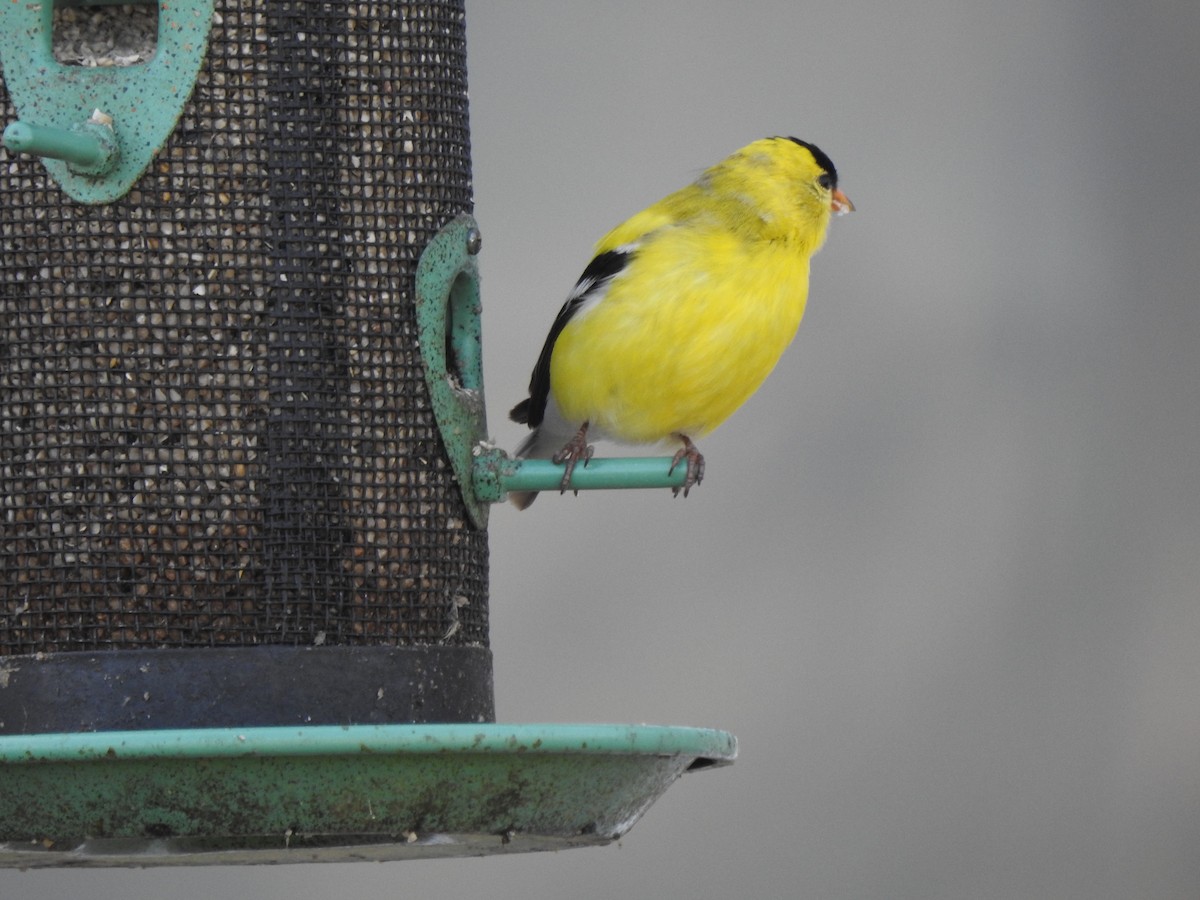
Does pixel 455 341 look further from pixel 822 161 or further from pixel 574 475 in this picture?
pixel 822 161

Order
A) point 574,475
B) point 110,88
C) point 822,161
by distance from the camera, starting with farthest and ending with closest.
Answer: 1. point 822,161
2. point 574,475
3. point 110,88

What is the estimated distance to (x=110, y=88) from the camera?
4414mm

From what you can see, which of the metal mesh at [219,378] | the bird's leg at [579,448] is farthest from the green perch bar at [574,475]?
the bird's leg at [579,448]

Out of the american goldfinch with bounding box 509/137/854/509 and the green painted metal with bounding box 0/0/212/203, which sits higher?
the green painted metal with bounding box 0/0/212/203

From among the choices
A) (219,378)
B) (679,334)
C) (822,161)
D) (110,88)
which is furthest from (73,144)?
(822,161)

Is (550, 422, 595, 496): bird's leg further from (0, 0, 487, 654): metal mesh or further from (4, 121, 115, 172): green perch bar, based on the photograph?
(4, 121, 115, 172): green perch bar

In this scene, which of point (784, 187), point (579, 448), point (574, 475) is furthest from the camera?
point (784, 187)

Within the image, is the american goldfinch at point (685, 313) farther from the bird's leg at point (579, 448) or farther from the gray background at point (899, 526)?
the gray background at point (899, 526)

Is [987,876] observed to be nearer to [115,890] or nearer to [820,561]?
[820,561]

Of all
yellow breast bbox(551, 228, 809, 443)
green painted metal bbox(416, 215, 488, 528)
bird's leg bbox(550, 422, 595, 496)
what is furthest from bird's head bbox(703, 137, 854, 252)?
green painted metal bbox(416, 215, 488, 528)

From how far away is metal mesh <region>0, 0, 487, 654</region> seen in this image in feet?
14.4

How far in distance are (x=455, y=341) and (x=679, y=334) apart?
74 cm

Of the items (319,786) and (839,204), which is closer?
(319,786)

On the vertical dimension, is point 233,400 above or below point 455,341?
below
